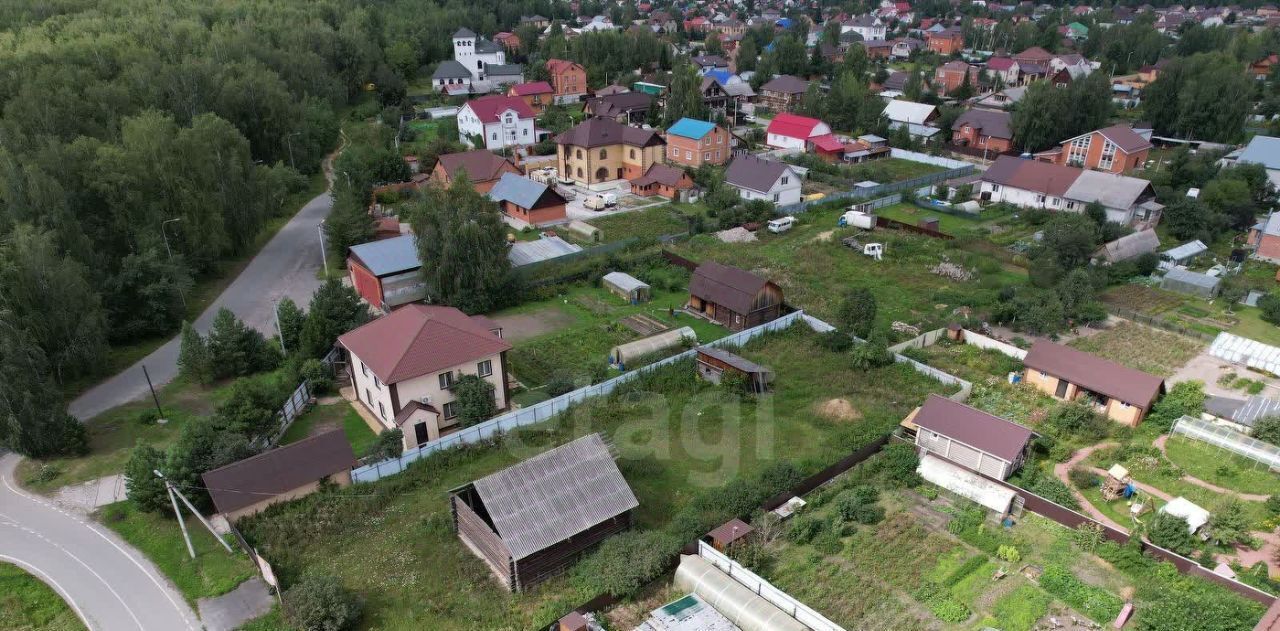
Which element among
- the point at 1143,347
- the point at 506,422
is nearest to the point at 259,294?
the point at 506,422

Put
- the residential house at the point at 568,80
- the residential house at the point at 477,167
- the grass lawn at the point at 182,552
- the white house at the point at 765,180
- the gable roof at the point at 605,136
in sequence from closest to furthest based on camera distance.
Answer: the grass lawn at the point at 182,552 < the white house at the point at 765,180 < the residential house at the point at 477,167 < the gable roof at the point at 605,136 < the residential house at the point at 568,80

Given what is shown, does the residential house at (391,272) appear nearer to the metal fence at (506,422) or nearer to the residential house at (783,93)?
the metal fence at (506,422)

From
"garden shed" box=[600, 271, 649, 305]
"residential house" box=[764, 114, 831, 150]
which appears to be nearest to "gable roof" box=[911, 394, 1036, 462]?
"garden shed" box=[600, 271, 649, 305]

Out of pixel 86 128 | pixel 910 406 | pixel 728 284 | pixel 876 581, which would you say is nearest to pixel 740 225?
pixel 728 284

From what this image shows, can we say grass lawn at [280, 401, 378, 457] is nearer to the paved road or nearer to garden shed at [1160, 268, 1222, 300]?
the paved road

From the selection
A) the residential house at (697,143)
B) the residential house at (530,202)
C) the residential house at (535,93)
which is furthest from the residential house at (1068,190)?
the residential house at (535,93)

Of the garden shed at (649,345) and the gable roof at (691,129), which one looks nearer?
the garden shed at (649,345)

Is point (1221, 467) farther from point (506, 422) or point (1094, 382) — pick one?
point (506, 422)
